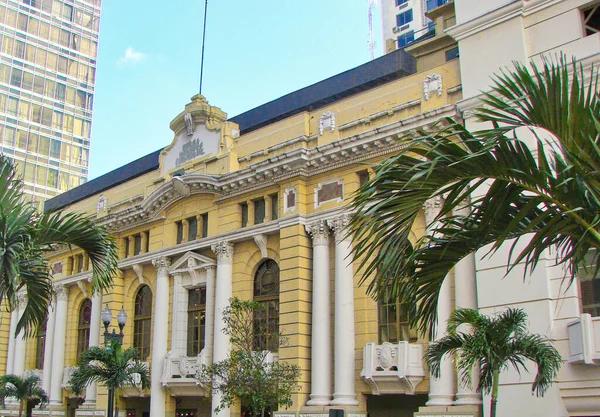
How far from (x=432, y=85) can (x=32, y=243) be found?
1528cm

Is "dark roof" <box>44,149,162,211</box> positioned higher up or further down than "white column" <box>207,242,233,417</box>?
higher up

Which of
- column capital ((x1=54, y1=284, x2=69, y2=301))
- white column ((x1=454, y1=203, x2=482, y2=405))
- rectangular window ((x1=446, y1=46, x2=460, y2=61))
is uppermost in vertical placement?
rectangular window ((x1=446, y1=46, x2=460, y2=61))

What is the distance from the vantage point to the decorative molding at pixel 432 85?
23438 millimetres

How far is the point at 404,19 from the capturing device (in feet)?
200

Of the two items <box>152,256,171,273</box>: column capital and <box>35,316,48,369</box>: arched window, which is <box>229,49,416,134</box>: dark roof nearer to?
<box>152,256,171,273</box>: column capital

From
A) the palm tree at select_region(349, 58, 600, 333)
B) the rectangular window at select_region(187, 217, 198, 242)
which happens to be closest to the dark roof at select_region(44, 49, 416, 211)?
the rectangular window at select_region(187, 217, 198, 242)

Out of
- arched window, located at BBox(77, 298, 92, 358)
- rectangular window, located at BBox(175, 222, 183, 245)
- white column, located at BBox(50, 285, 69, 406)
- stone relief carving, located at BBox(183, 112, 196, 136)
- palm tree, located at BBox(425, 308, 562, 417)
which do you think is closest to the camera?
palm tree, located at BBox(425, 308, 562, 417)

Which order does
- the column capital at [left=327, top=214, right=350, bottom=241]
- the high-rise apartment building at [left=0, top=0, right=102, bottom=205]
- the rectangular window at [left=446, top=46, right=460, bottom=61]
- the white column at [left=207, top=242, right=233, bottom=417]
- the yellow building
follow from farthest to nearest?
1. the high-rise apartment building at [left=0, top=0, right=102, bottom=205]
2. the white column at [left=207, top=242, right=233, bottom=417]
3. the rectangular window at [left=446, top=46, right=460, bottom=61]
4. the column capital at [left=327, top=214, right=350, bottom=241]
5. the yellow building

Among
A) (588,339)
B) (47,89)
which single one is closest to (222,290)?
(588,339)

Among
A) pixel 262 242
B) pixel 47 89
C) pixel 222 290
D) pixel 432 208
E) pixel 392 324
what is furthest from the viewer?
pixel 47 89

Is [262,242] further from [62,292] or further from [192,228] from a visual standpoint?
[62,292]

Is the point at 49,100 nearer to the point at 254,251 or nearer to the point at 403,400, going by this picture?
the point at 254,251

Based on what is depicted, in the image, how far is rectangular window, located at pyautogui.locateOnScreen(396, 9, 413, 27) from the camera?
198ft

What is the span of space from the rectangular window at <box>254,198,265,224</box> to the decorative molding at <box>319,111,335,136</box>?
13.1 feet
